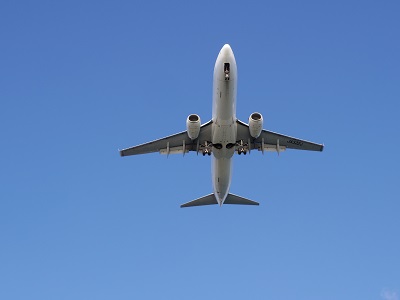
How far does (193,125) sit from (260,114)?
17.2 feet

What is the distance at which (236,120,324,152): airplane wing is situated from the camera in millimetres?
51213

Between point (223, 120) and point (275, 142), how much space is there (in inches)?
315

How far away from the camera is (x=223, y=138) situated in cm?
4841

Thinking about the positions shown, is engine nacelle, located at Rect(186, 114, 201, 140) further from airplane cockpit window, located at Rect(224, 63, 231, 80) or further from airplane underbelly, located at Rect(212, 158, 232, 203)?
airplane cockpit window, located at Rect(224, 63, 231, 80)

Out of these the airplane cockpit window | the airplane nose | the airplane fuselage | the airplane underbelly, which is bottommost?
the airplane underbelly

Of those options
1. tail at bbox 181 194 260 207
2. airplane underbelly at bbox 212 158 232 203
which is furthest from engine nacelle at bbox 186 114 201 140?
tail at bbox 181 194 260 207

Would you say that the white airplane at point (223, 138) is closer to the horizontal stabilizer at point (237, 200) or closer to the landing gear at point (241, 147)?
the landing gear at point (241, 147)

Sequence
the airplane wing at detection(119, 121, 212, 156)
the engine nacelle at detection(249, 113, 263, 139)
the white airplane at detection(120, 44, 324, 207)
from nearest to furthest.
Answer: the white airplane at detection(120, 44, 324, 207) < the engine nacelle at detection(249, 113, 263, 139) < the airplane wing at detection(119, 121, 212, 156)

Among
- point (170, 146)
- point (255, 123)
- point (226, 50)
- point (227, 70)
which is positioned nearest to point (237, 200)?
point (170, 146)

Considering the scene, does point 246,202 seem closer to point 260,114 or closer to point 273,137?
point 273,137

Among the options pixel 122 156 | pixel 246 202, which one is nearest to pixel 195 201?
pixel 246 202

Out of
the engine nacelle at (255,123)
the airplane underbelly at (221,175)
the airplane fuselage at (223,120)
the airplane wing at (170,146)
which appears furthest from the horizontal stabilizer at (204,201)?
the engine nacelle at (255,123)

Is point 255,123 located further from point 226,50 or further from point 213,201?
point 213,201

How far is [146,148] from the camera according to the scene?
52938 millimetres
